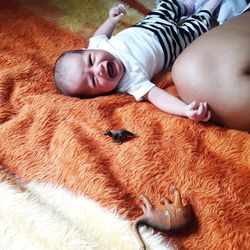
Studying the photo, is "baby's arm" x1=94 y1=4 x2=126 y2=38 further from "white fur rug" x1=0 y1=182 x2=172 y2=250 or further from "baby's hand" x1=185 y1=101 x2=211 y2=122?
"white fur rug" x1=0 y1=182 x2=172 y2=250

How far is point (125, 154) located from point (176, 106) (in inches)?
7.7

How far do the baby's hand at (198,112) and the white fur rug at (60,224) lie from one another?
0.29 meters

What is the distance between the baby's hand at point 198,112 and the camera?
94cm

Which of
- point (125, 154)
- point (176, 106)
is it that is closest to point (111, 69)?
point (176, 106)

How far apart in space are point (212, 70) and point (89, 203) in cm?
39

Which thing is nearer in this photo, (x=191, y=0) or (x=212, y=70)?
(x=212, y=70)

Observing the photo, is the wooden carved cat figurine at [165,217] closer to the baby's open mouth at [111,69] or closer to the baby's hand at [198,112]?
the baby's hand at [198,112]

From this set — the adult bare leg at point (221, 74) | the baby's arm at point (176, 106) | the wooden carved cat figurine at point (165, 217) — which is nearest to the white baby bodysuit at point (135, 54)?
the baby's arm at point (176, 106)

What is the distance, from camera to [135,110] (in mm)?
1010

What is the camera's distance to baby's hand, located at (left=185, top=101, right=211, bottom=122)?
0.94m

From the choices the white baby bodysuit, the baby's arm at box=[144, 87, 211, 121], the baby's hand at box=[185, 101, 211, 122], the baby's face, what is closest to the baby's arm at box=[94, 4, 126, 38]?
the white baby bodysuit

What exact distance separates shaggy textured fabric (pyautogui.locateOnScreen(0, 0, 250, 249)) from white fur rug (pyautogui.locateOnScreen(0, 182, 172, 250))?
0.03 metres

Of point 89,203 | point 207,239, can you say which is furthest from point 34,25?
point 207,239

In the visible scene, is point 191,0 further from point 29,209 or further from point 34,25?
point 29,209
